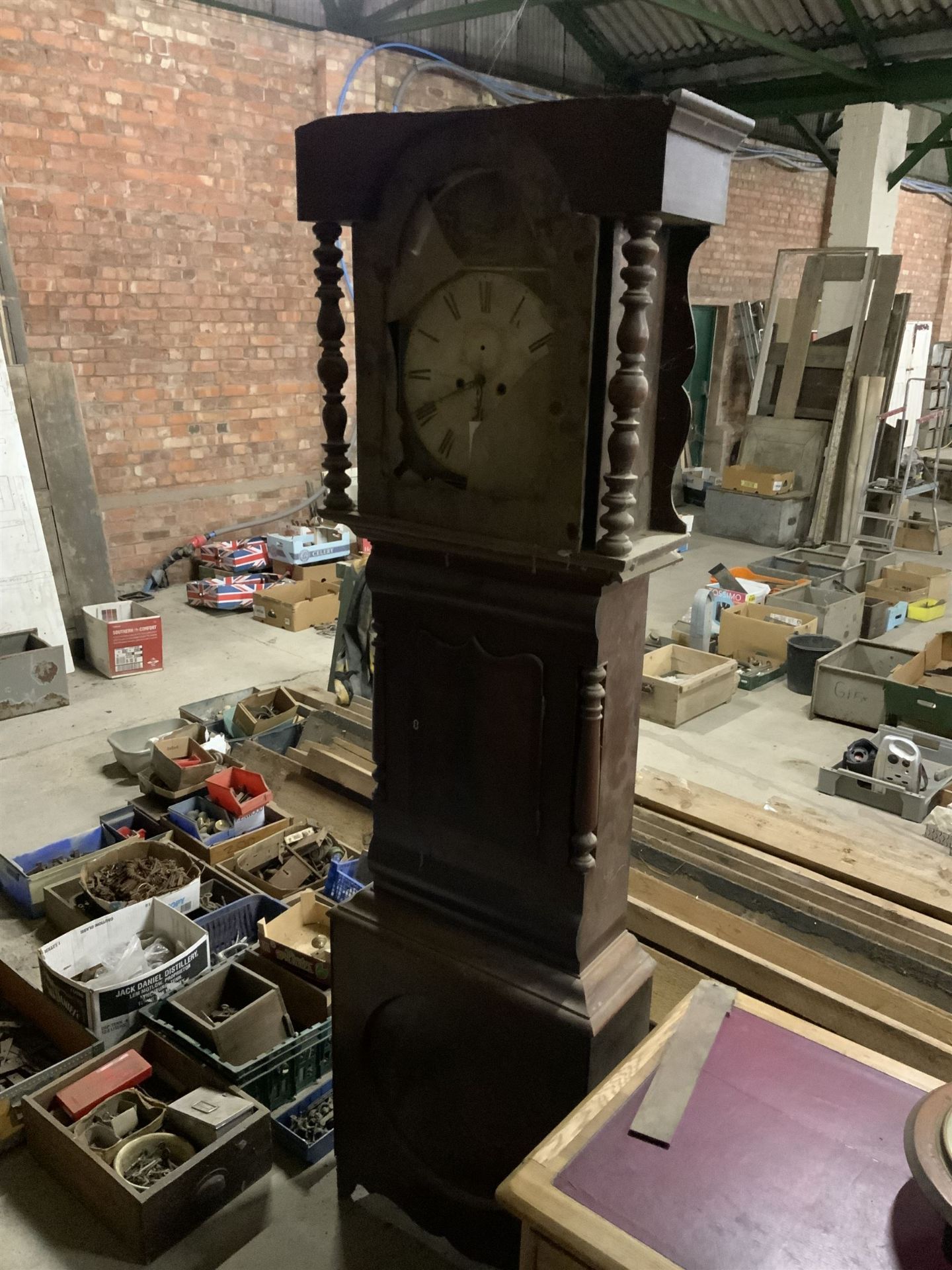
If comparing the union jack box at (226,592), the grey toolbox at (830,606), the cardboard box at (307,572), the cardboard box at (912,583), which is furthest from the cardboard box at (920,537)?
the union jack box at (226,592)

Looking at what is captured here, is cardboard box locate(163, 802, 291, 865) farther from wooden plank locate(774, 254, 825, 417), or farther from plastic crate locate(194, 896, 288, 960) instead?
wooden plank locate(774, 254, 825, 417)

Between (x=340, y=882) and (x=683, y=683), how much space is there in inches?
84.3

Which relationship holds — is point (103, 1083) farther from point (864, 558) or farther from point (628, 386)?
point (864, 558)

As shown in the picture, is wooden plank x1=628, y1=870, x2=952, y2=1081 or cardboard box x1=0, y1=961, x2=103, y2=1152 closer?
wooden plank x1=628, y1=870, x2=952, y2=1081

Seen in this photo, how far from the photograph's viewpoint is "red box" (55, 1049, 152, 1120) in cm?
233

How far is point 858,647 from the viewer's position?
5086 mm

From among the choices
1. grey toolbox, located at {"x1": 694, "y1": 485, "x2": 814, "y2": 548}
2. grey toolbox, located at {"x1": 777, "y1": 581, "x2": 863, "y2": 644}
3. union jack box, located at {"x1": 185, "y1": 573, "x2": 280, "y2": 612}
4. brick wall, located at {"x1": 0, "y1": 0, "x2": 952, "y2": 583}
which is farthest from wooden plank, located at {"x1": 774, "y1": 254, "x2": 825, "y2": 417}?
union jack box, located at {"x1": 185, "y1": 573, "x2": 280, "y2": 612}

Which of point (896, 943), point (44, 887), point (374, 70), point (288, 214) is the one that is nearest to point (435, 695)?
point (896, 943)

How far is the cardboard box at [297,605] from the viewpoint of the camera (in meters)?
5.88

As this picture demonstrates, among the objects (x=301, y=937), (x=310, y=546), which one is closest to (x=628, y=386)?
(x=301, y=937)

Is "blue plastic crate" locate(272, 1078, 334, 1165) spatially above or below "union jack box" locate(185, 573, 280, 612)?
below

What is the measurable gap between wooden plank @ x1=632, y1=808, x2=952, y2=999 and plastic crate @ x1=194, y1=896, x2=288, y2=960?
3.78ft

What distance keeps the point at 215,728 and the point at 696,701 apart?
2270 mm

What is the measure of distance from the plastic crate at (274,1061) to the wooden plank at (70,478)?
3408 millimetres
